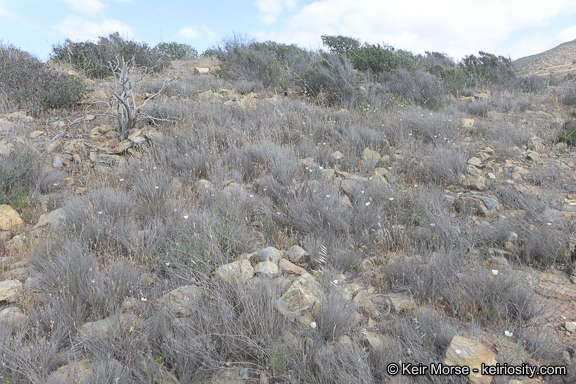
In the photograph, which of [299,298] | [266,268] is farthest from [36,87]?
[299,298]

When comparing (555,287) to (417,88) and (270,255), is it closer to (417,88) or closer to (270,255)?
(270,255)

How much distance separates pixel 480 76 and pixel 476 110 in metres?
4.90

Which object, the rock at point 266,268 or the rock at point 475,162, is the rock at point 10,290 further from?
the rock at point 475,162

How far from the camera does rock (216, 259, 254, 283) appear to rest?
7.95 feet

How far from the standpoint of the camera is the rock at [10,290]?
2.37 m

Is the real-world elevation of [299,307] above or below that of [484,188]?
below

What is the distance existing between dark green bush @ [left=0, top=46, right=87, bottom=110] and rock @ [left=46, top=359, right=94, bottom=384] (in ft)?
20.8

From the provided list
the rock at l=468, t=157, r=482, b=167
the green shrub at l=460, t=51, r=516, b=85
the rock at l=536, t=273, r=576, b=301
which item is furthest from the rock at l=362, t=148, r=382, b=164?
the green shrub at l=460, t=51, r=516, b=85

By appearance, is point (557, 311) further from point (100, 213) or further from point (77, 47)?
point (77, 47)

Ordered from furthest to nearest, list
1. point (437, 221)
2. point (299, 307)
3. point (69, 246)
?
point (437, 221) < point (69, 246) < point (299, 307)

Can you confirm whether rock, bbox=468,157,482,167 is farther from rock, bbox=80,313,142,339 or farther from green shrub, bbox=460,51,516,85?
green shrub, bbox=460,51,516,85

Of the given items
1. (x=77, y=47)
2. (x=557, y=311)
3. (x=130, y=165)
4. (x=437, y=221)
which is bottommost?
(x=557, y=311)

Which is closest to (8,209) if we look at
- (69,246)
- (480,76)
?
(69,246)

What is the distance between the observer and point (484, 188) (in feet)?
14.0
